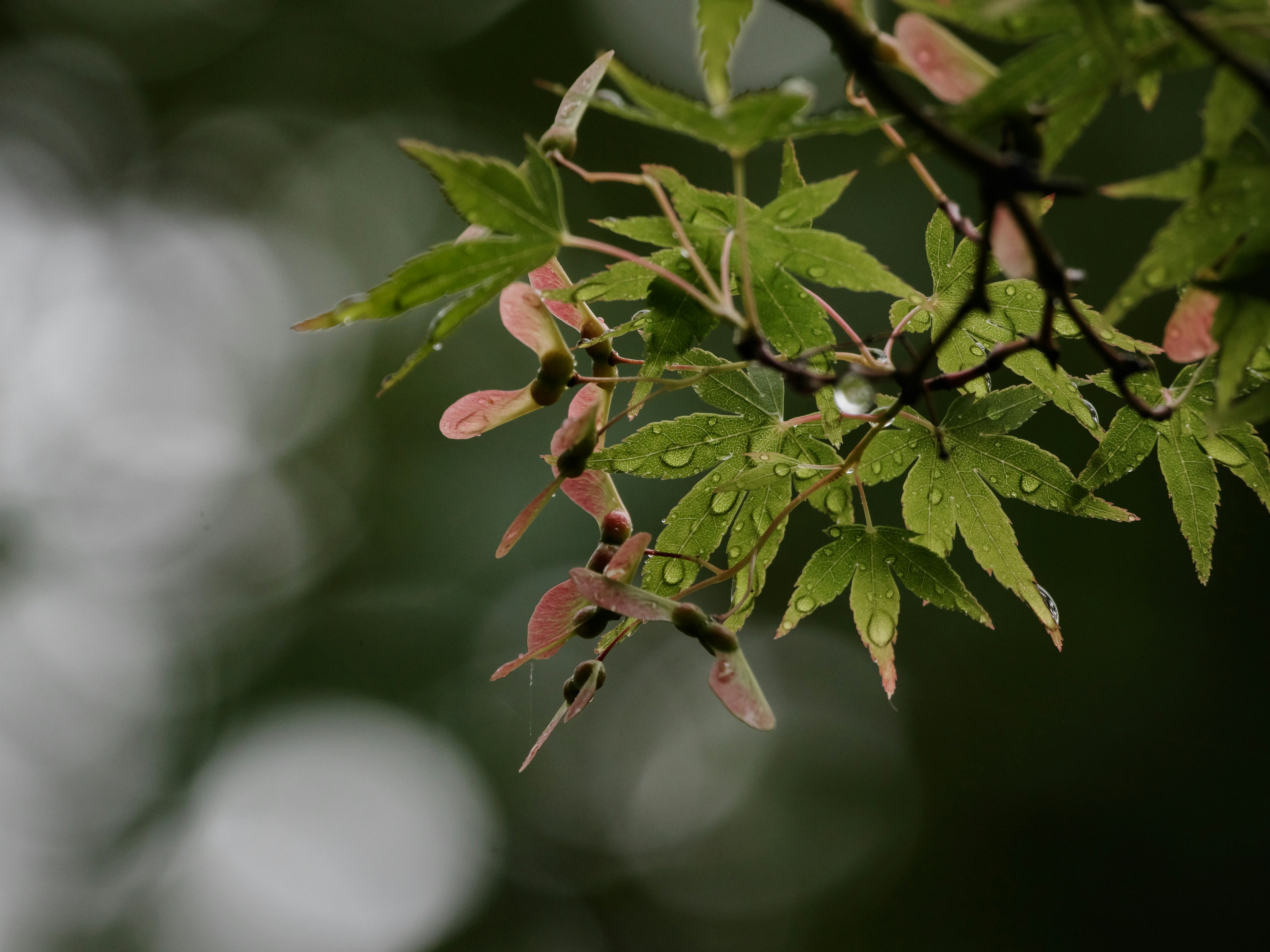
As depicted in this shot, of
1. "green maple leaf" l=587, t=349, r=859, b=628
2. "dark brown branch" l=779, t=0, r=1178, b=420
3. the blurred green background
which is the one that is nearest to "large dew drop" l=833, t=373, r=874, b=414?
"dark brown branch" l=779, t=0, r=1178, b=420

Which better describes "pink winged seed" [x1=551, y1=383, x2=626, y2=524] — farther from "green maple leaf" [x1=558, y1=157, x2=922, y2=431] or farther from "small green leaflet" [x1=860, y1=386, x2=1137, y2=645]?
"small green leaflet" [x1=860, y1=386, x2=1137, y2=645]

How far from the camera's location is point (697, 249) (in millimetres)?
779

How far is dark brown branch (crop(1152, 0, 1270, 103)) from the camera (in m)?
0.42

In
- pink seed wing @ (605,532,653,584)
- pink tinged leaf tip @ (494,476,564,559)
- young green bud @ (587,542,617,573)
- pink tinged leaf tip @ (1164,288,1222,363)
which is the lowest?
young green bud @ (587,542,617,573)

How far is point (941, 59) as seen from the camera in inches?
20.7

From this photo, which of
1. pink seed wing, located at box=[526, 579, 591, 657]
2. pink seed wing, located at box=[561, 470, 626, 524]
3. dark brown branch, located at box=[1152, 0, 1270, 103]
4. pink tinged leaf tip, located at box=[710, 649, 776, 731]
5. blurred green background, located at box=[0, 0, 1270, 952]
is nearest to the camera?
dark brown branch, located at box=[1152, 0, 1270, 103]

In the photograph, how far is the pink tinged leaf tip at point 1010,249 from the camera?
0.49 meters

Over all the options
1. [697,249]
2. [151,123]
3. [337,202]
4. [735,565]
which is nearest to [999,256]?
[697,249]

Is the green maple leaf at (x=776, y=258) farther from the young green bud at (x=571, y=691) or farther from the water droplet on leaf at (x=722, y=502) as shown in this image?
the young green bud at (x=571, y=691)

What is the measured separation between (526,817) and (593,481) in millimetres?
6068

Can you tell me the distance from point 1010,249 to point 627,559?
41cm

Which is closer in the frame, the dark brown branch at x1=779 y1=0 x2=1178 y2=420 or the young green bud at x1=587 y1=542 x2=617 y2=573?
the dark brown branch at x1=779 y1=0 x2=1178 y2=420

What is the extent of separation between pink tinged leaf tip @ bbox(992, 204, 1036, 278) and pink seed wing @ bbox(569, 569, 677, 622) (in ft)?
1.27

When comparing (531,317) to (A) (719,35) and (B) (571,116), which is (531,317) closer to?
(B) (571,116)
